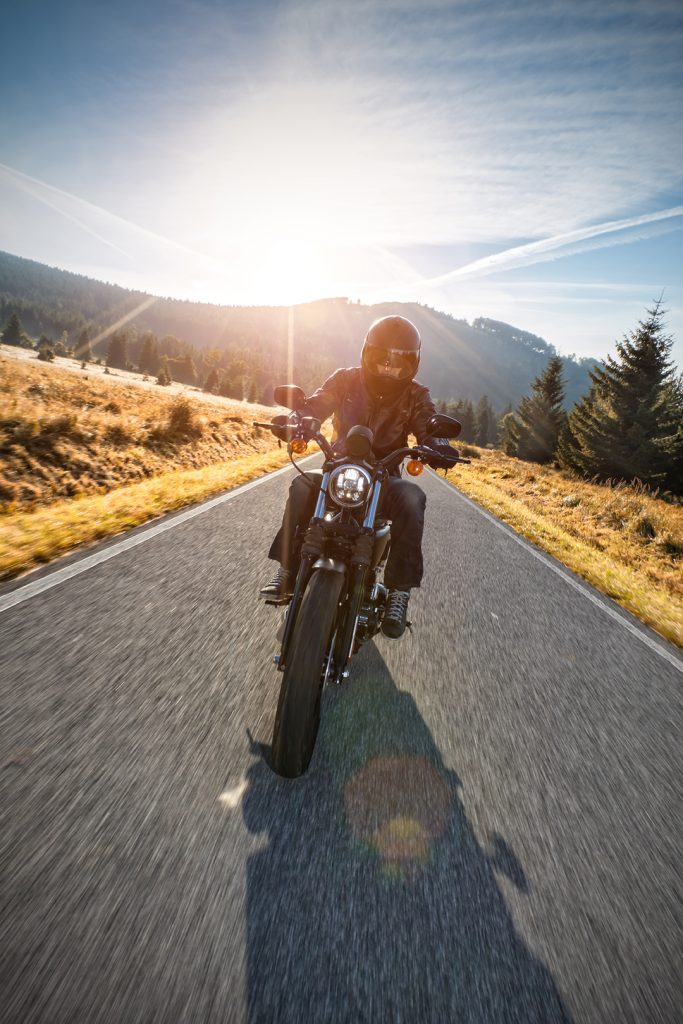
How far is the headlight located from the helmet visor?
3.66 feet

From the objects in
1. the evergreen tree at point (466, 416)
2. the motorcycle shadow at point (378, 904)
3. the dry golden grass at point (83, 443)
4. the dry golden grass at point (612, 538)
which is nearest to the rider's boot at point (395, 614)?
the motorcycle shadow at point (378, 904)

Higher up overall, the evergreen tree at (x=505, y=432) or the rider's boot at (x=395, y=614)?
the rider's boot at (x=395, y=614)

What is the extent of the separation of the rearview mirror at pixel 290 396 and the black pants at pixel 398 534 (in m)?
0.52

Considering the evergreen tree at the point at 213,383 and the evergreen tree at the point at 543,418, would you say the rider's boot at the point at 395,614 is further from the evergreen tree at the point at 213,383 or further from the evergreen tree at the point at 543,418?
the evergreen tree at the point at 213,383

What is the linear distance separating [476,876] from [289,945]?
68 cm

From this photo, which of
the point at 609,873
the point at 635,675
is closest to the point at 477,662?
the point at 635,675

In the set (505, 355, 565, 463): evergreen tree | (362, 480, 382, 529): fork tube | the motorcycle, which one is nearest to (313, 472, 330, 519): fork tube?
the motorcycle

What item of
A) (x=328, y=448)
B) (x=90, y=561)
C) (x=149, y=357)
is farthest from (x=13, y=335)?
(x=328, y=448)

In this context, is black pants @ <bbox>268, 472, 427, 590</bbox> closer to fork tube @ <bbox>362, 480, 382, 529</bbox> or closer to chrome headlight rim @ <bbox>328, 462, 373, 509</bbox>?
fork tube @ <bbox>362, 480, 382, 529</bbox>

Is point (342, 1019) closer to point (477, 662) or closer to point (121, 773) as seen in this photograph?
point (121, 773)

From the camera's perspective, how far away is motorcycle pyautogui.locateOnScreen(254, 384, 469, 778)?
1842 mm

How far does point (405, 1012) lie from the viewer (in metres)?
1.16

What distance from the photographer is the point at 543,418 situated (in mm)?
36438

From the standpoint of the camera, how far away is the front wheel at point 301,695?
1818 mm
